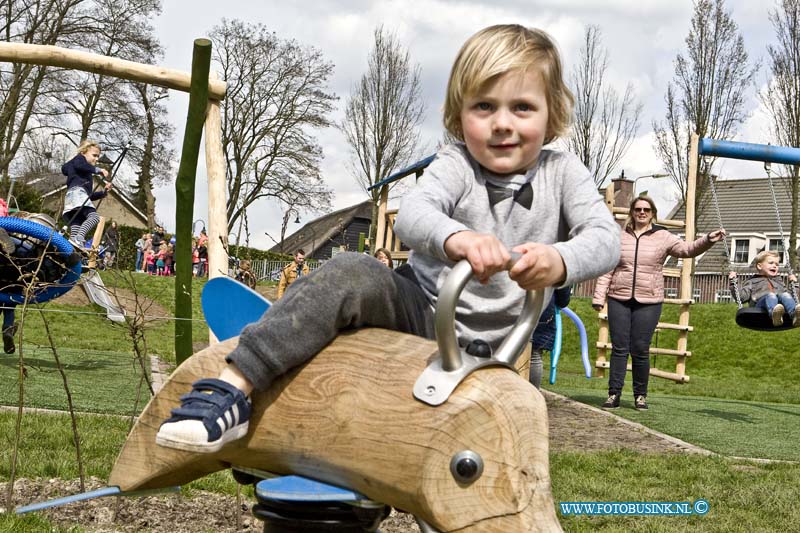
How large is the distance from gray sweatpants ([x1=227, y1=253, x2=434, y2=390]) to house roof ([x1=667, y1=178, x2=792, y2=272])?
92.5 feet

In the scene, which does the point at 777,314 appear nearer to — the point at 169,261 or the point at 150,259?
the point at 150,259

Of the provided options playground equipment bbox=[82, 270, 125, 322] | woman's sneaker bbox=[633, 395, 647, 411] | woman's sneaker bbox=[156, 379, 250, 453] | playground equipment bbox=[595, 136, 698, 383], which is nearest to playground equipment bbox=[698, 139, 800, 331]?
playground equipment bbox=[595, 136, 698, 383]

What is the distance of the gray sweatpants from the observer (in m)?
1.57

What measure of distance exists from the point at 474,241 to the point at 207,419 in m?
0.55

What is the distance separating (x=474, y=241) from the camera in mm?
1464

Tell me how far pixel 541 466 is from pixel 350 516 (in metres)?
0.41

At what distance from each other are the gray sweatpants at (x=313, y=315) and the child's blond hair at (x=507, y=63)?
48 cm

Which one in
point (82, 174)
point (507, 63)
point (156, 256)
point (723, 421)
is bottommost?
point (723, 421)

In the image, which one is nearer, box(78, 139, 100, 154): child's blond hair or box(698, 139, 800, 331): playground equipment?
box(78, 139, 100, 154): child's blond hair

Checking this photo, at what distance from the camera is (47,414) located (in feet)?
19.3

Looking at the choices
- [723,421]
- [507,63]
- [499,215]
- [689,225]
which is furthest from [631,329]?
[507,63]

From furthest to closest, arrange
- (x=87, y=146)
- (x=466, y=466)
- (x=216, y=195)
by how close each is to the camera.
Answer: (x=87, y=146)
(x=216, y=195)
(x=466, y=466)

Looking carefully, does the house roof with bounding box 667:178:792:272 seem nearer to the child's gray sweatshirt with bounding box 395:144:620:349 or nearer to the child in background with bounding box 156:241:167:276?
the child in background with bounding box 156:241:167:276

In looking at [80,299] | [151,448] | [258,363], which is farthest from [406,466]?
[80,299]
